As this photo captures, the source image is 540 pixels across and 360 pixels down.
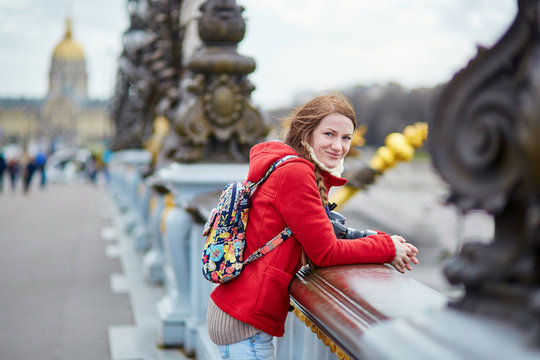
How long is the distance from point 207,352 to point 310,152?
90.9 inches

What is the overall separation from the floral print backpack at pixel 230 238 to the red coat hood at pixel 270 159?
0.10 ft

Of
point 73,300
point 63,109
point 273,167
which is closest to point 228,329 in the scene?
point 273,167

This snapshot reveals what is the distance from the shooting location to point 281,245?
7.81 feet

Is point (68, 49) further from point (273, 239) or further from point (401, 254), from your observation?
point (401, 254)

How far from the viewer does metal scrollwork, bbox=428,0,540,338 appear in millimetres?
960

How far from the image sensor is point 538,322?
3.27 feet

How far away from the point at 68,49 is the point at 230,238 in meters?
168

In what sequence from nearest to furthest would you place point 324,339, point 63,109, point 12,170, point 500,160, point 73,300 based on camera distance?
point 500,160
point 324,339
point 73,300
point 12,170
point 63,109

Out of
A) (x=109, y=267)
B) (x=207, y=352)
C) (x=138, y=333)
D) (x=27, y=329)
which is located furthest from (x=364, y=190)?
(x=109, y=267)

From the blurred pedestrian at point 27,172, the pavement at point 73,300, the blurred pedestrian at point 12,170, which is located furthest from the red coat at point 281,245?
the blurred pedestrian at point 12,170

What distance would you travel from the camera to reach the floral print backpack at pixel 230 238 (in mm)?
2459

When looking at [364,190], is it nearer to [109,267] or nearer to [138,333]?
[138,333]

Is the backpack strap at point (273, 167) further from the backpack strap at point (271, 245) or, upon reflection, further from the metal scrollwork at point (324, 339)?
the metal scrollwork at point (324, 339)

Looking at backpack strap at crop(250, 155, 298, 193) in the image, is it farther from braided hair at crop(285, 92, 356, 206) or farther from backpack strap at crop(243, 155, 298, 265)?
braided hair at crop(285, 92, 356, 206)
